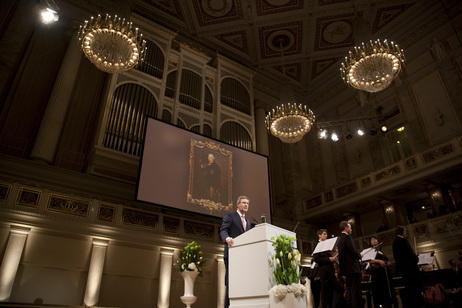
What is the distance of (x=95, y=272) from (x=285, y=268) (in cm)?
537

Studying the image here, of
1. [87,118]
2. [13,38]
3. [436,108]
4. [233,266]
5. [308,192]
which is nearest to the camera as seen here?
[233,266]

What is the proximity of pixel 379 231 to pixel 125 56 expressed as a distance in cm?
990

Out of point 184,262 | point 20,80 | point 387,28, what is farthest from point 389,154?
point 20,80

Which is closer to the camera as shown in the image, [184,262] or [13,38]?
[184,262]

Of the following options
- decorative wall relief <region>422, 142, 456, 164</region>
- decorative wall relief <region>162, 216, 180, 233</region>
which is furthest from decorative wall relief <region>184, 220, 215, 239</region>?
decorative wall relief <region>422, 142, 456, 164</region>

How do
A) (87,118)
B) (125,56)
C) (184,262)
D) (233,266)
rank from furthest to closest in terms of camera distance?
(87,118), (125,56), (184,262), (233,266)

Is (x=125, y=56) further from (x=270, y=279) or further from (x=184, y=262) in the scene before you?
(x=270, y=279)

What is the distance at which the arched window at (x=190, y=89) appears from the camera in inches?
450

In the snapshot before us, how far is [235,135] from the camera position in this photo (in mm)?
11727

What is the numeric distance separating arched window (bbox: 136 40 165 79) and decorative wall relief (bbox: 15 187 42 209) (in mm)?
5091

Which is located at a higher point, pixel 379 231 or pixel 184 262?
pixel 379 231

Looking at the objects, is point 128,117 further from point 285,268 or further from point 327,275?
point 285,268

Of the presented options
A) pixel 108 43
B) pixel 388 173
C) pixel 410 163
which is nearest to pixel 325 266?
pixel 108 43

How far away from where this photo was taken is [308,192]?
1402cm
